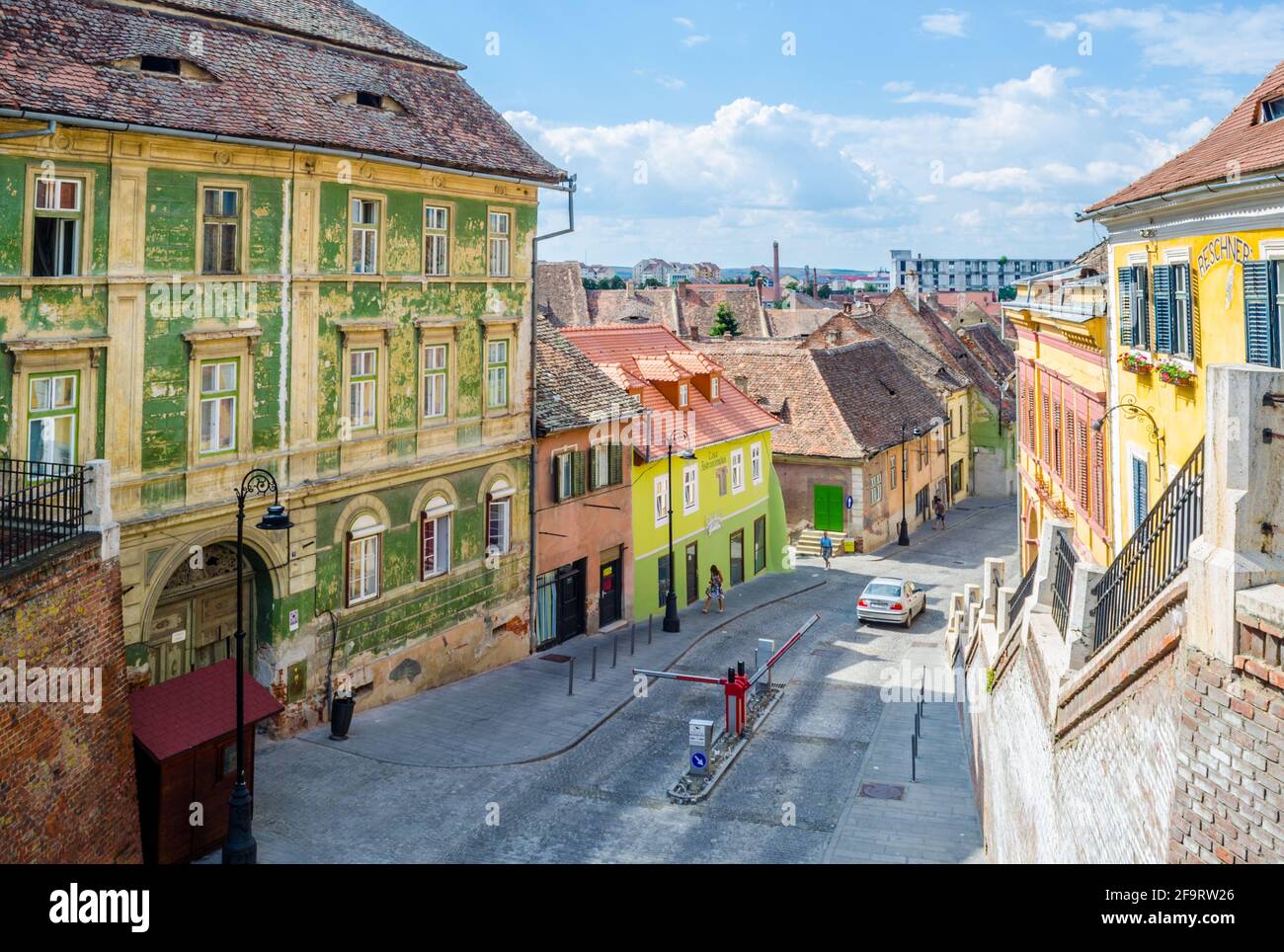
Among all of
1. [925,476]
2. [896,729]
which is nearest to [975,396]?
[925,476]

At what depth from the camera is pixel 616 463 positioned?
31.9m

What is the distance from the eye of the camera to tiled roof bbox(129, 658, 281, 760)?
15508 mm

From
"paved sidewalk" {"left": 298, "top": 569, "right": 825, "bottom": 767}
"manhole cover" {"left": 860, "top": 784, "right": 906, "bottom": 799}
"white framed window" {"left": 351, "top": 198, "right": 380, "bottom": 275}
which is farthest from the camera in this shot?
"white framed window" {"left": 351, "top": 198, "right": 380, "bottom": 275}

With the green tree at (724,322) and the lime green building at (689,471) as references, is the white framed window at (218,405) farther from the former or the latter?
the green tree at (724,322)

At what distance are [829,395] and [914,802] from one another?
2982cm

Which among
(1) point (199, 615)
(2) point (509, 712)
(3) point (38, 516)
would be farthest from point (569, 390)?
(3) point (38, 516)

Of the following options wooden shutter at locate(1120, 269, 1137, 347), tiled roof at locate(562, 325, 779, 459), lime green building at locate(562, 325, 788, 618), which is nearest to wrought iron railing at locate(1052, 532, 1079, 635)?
wooden shutter at locate(1120, 269, 1137, 347)

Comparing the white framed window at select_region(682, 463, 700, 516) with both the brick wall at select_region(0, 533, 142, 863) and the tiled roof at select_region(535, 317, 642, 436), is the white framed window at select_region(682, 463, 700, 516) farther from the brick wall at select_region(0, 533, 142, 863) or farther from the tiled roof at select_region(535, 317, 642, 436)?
the brick wall at select_region(0, 533, 142, 863)

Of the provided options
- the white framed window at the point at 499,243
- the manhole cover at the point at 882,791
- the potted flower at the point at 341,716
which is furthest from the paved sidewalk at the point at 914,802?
the white framed window at the point at 499,243

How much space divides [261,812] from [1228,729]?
1453cm

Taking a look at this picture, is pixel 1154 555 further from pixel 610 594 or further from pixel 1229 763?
pixel 610 594

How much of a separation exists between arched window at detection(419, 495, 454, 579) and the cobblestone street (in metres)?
2.81

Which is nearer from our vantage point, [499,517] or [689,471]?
[499,517]

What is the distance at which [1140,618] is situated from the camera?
28.7 ft
